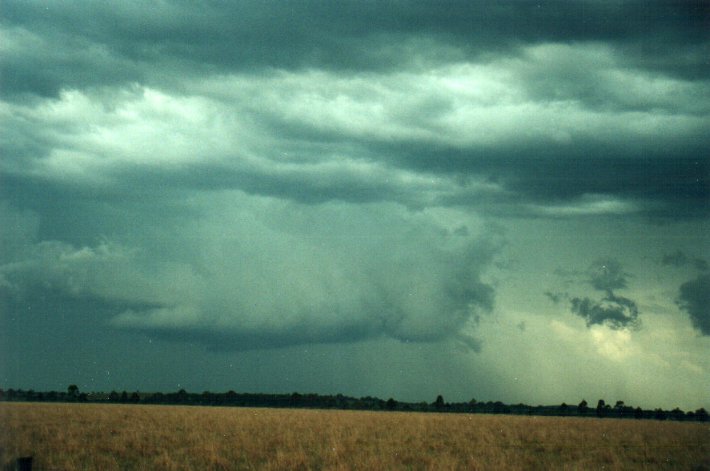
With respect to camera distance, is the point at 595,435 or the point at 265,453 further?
the point at 595,435

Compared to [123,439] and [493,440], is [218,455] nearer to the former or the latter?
[123,439]

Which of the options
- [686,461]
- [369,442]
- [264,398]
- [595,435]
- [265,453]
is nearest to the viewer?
[265,453]

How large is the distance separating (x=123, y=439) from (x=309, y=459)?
9685 mm

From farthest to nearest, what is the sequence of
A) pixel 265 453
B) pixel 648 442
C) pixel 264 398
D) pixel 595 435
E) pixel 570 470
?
pixel 264 398 < pixel 595 435 < pixel 648 442 < pixel 265 453 < pixel 570 470

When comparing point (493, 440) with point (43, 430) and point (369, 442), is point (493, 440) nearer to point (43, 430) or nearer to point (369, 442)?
point (369, 442)

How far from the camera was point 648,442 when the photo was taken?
1398 inches

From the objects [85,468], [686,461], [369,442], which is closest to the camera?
[85,468]

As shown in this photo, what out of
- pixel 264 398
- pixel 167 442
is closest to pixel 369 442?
pixel 167 442

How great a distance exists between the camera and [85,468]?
20.8 meters

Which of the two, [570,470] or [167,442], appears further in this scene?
[167,442]

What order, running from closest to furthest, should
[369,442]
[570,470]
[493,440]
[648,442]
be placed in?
[570,470] → [369,442] → [493,440] → [648,442]

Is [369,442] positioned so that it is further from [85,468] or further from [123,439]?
[85,468]

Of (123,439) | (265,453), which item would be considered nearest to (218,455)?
(265,453)

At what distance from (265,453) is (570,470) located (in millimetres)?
10820
